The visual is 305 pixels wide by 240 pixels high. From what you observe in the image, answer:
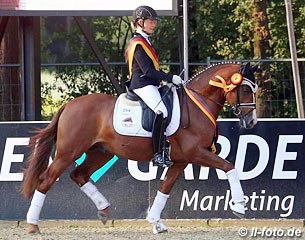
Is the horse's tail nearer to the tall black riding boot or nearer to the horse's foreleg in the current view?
the tall black riding boot

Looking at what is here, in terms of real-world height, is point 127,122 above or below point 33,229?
above

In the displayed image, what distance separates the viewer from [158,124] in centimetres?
970

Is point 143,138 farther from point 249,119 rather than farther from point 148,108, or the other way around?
point 249,119

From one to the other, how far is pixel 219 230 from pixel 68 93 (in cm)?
781

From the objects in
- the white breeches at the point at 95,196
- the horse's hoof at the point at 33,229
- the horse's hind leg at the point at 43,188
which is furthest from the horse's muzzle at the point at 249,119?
the horse's hoof at the point at 33,229

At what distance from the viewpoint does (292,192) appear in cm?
1089

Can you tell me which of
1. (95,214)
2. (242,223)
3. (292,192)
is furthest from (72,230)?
(292,192)

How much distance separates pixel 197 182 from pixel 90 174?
143 centimetres

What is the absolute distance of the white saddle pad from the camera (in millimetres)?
9844

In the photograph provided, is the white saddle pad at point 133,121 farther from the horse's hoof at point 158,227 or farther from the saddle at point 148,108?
the horse's hoof at point 158,227

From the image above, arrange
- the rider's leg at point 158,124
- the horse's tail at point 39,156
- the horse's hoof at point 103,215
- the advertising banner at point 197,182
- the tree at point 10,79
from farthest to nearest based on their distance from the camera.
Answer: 1. the tree at point 10,79
2. the advertising banner at point 197,182
3. the horse's hoof at point 103,215
4. the horse's tail at point 39,156
5. the rider's leg at point 158,124

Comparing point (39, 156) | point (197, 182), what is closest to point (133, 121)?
point (39, 156)

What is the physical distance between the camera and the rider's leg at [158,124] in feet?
31.8

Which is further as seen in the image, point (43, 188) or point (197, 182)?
point (197, 182)
